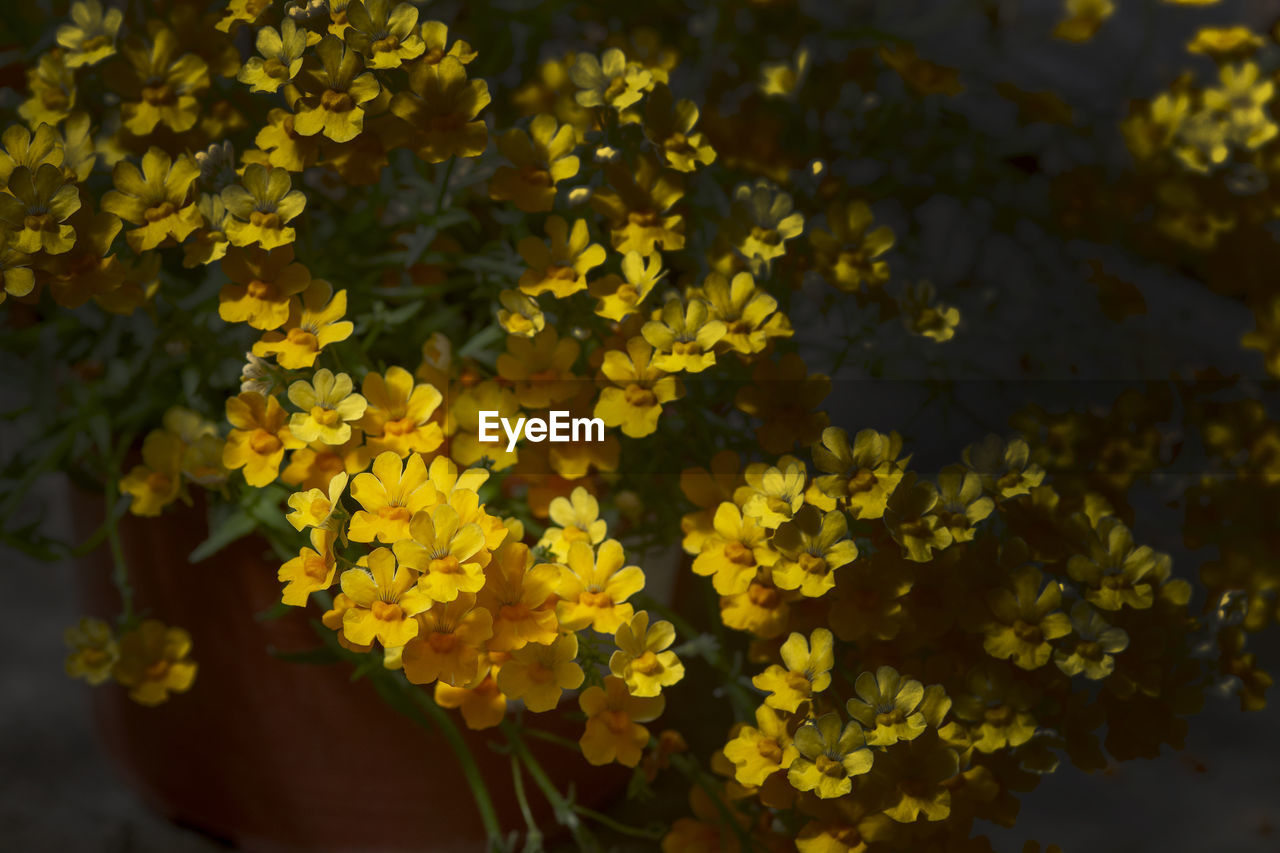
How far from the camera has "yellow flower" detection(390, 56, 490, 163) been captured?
55 centimetres

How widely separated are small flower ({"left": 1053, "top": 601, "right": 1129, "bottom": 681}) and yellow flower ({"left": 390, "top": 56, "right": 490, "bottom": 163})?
1.28 ft

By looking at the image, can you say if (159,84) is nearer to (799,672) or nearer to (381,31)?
(381,31)

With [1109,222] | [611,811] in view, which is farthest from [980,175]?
[611,811]

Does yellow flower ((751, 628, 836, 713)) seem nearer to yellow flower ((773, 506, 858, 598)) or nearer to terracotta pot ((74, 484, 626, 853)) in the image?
yellow flower ((773, 506, 858, 598))

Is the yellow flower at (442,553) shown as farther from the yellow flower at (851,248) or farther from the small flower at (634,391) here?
the yellow flower at (851,248)

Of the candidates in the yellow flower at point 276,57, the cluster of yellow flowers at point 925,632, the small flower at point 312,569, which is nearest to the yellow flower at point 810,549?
the cluster of yellow flowers at point 925,632

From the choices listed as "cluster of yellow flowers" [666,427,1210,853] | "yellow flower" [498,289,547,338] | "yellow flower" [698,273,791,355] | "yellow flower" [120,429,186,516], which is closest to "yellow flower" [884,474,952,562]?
"cluster of yellow flowers" [666,427,1210,853]

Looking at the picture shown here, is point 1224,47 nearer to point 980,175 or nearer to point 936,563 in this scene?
point 980,175

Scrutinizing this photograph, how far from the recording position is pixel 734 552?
1.83 ft

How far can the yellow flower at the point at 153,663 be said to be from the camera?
703 millimetres

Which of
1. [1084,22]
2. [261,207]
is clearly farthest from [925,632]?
[1084,22]

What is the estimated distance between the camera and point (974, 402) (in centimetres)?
92

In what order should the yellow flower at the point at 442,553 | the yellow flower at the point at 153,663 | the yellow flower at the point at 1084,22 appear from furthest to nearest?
1. the yellow flower at the point at 1084,22
2. the yellow flower at the point at 153,663
3. the yellow flower at the point at 442,553

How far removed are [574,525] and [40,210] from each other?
30 centimetres
